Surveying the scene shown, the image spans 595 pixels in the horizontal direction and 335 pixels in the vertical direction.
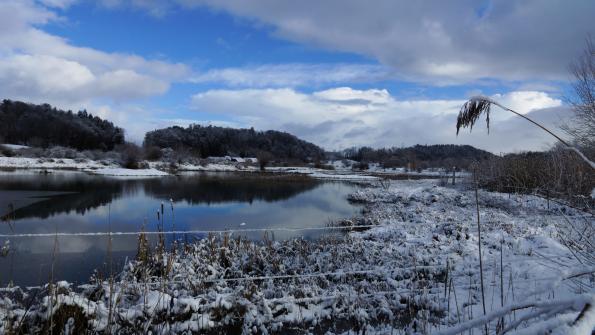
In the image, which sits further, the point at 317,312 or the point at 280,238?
the point at 280,238

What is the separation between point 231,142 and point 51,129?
150 feet

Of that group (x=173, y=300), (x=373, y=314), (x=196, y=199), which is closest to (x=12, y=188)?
(x=196, y=199)

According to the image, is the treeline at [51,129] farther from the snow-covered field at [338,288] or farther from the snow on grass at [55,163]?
the snow-covered field at [338,288]

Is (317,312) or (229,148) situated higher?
(229,148)

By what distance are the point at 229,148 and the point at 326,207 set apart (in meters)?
85.9

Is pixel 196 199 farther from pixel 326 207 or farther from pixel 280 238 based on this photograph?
pixel 280 238

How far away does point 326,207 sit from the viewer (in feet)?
64.4

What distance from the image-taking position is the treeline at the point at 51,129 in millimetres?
70875

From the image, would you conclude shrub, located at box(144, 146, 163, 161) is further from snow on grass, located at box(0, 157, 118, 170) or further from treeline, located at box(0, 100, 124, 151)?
treeline, located at box(0, 100, 124, 151)

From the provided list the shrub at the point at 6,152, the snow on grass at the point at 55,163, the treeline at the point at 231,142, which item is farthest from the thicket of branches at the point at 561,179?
the treeline at the point at 231,142

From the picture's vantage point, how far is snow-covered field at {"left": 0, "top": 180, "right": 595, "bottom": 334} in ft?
12.9

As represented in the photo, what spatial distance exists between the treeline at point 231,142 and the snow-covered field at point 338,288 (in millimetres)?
73203

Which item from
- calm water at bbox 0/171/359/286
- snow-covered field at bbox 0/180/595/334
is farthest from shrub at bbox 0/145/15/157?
snow-covered field at bbox 0/180/595/334

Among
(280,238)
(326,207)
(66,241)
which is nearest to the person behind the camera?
(66,241)
